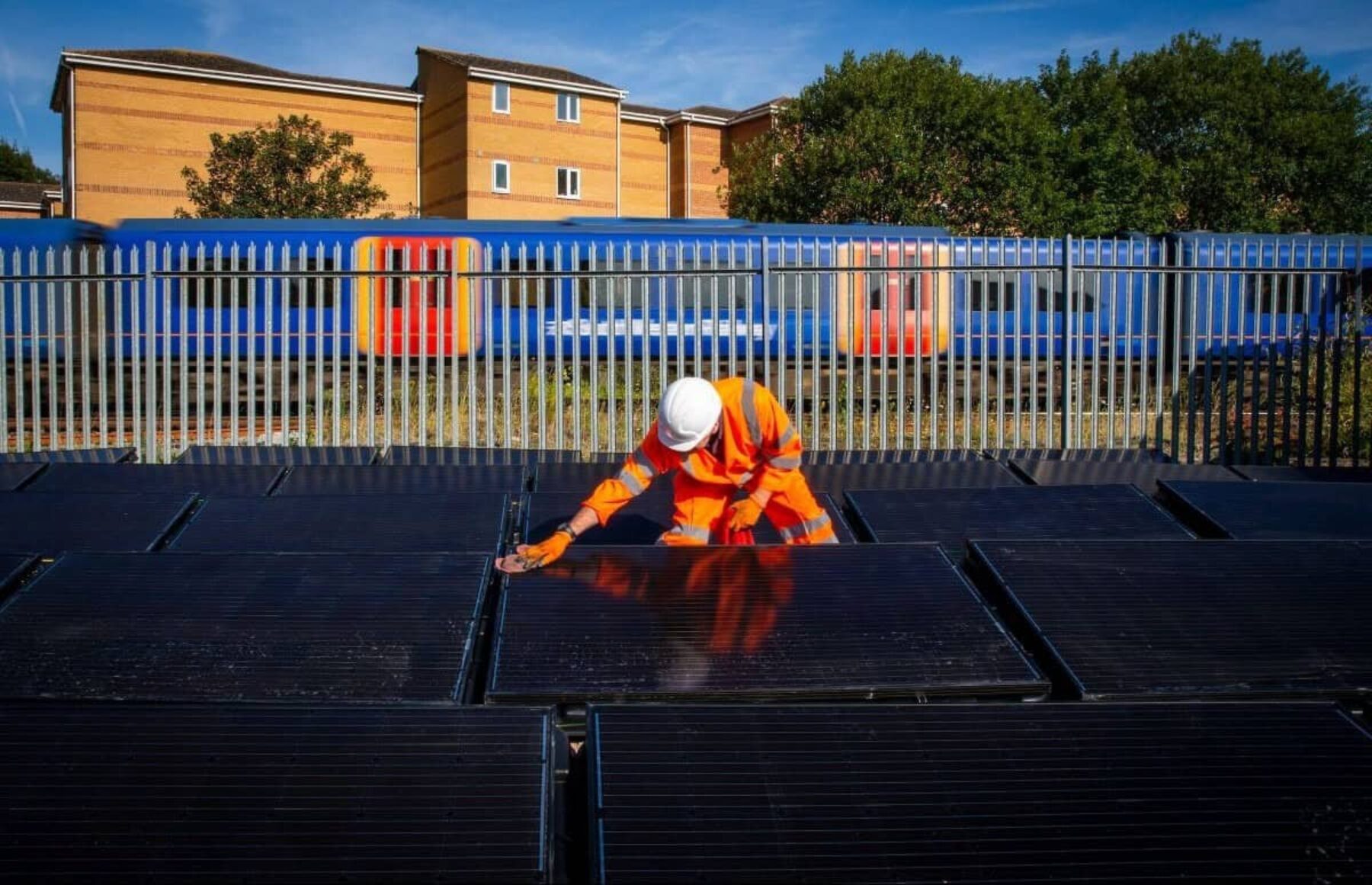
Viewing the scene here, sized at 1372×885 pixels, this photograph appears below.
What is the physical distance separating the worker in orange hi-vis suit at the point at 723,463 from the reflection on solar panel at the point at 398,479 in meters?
1.41

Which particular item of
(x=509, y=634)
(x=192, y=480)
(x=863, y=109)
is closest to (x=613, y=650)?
(x=509, y=634)

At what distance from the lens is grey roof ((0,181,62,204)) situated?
50688mm

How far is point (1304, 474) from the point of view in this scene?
27.7 ft

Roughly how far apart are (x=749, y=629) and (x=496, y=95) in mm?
42306

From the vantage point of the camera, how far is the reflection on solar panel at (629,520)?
5.84 metres

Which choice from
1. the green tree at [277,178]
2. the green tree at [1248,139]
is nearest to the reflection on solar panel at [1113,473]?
the green tree at [277,178]

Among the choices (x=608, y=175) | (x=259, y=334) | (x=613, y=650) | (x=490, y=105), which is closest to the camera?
(x=613, y=650)

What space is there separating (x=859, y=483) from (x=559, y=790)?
4.55m

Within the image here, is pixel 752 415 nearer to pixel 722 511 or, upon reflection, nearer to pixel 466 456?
pixel 722 511

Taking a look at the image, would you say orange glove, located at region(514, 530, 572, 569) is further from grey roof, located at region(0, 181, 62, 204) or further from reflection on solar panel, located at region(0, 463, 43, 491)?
grey roof, located at region(0, 181, 62, 204)

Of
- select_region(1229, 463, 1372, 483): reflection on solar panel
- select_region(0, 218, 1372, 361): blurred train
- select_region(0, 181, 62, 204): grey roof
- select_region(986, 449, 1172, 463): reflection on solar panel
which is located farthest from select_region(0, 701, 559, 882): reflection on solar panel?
select_region(0, 181, 62, 204): grey roof

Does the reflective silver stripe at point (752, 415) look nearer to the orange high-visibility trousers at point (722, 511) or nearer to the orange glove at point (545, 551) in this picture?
the orange high-visibility trousers at point (722, 511)

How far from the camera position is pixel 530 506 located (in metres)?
6.00

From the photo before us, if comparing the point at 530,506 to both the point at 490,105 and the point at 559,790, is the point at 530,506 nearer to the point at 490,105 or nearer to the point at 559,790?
the point at 559,790
